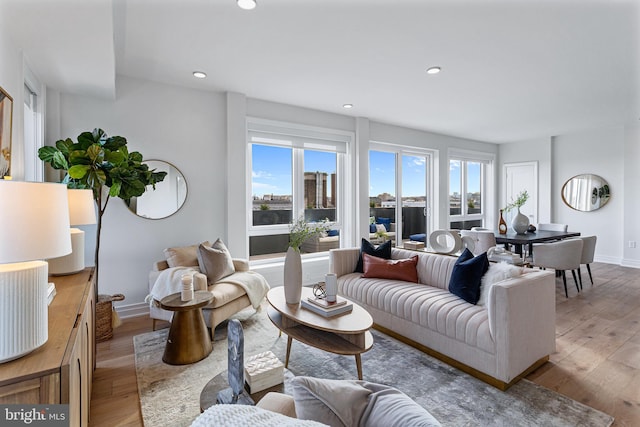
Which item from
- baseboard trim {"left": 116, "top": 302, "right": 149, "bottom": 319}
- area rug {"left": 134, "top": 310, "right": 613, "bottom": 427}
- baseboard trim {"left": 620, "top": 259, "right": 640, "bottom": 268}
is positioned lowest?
area rug {"left": 134, "top": 310, "right": 613, "bottom": 427}

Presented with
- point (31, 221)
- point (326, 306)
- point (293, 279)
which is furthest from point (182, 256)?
point (31, 221)

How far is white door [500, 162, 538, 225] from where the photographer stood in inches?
277

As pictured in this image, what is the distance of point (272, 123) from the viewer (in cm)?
434

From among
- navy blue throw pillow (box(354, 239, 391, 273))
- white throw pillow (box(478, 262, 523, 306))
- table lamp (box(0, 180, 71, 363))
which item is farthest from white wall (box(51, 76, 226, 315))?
white throw pillow (box(478, 262, 523, 306))

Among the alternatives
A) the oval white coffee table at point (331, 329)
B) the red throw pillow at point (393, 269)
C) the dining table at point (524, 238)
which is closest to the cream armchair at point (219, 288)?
the oval white coffee table at point (331, 329)

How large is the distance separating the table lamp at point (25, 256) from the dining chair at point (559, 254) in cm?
477

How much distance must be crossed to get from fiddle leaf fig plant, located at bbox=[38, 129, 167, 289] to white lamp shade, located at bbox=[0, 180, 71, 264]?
165 cm

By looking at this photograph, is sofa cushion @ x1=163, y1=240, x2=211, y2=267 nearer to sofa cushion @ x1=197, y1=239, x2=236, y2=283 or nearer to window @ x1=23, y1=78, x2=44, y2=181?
sofa cushion @ x1=197, y1=239, x2=236, y2=283

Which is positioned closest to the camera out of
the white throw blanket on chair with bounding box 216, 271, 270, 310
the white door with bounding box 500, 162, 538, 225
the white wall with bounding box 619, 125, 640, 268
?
the white throw blanket on chair with bounding box 216, 271, 270, 310

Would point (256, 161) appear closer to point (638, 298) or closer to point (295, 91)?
point (295, 91)

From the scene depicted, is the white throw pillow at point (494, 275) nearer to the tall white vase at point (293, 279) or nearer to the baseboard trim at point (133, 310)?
the tall white vase at point (293, 279)

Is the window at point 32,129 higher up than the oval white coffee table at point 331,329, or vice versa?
the window at point 32,129

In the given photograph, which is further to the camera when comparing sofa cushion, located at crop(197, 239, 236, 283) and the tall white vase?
sofa cushion, located at crop(197, 239, 236, 283)

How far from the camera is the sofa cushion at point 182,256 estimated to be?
3.25 meters
